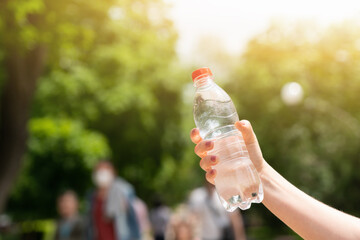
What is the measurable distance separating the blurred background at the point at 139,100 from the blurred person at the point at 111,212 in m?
3.91

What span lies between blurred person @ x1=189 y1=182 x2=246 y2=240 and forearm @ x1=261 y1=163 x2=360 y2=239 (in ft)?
16.7

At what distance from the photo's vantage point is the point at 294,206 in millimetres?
1857

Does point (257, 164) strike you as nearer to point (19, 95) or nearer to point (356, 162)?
point (19, 95)

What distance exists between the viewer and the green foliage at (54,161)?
854 inches

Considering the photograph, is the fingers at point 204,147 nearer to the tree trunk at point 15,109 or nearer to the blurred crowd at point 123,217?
the blurred crowd at point 123,217

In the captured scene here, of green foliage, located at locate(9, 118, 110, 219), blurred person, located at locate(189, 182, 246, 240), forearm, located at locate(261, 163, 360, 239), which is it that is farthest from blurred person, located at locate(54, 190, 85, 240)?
green foliage, located at locate(9, 118, 110, 219)

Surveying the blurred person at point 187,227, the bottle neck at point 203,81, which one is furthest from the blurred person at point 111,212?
the bottle neck at point 203,81

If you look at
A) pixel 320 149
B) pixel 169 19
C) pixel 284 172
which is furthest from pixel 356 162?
pixel 169 19

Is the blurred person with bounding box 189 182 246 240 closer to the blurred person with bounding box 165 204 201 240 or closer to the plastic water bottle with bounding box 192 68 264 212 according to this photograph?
the blurred person with bounding box 165 204 201 240

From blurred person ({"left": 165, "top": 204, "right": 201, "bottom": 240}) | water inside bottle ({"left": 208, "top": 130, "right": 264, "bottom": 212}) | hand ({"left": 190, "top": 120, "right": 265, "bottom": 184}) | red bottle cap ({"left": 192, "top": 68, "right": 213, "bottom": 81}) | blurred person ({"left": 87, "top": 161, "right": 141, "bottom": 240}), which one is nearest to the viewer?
hand ({"left": 190, "top": 120, "right": 265, "bottom": 184})

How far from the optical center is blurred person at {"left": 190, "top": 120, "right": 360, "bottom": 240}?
170 centimetres

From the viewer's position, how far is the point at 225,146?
2555mm

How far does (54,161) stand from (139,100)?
550cm

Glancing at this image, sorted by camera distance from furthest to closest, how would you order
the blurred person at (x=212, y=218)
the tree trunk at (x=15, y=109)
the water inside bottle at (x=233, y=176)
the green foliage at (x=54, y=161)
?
the green foliage at (x=54, y=161), the tree trunk at (x=15, y=109), the blurred person at (x=212, y=218), the water inside bottle at (x=233, y=176)
